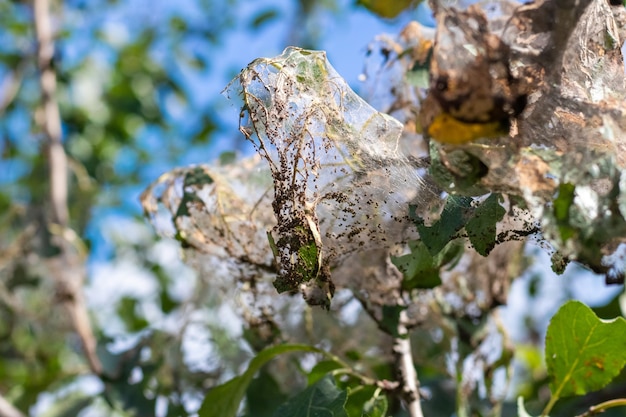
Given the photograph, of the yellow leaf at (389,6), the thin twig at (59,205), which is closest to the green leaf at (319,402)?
the yellow leaf at (389,6)

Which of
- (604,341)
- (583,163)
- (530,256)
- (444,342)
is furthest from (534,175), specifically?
(530,256)

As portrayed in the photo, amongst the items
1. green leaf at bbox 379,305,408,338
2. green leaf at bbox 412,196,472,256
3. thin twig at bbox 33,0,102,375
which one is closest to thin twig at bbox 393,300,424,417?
green leaf at bbox 379,305,408,338

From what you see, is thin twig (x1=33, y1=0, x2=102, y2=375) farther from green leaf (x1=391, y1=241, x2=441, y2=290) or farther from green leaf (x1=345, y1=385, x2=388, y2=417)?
green leaf (x1=391, y1=241, x2=441, y2=290)

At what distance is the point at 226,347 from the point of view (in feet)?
5.98

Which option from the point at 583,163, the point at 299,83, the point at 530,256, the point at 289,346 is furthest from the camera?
the point at 530,256

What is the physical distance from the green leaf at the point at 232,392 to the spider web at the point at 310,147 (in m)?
0.30

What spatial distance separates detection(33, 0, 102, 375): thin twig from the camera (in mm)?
2012

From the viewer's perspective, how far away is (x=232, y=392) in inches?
45.5

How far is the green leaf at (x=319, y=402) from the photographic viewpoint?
37.7 inches

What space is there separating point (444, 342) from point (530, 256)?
1.03 ft

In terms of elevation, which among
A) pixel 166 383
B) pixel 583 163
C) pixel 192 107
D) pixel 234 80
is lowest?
pixel 166 383

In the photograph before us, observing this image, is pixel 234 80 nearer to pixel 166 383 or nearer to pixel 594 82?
pixel 594 82

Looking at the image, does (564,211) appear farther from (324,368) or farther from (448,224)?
(324,368)

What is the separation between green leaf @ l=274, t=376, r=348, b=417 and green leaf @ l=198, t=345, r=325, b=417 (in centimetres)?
11
